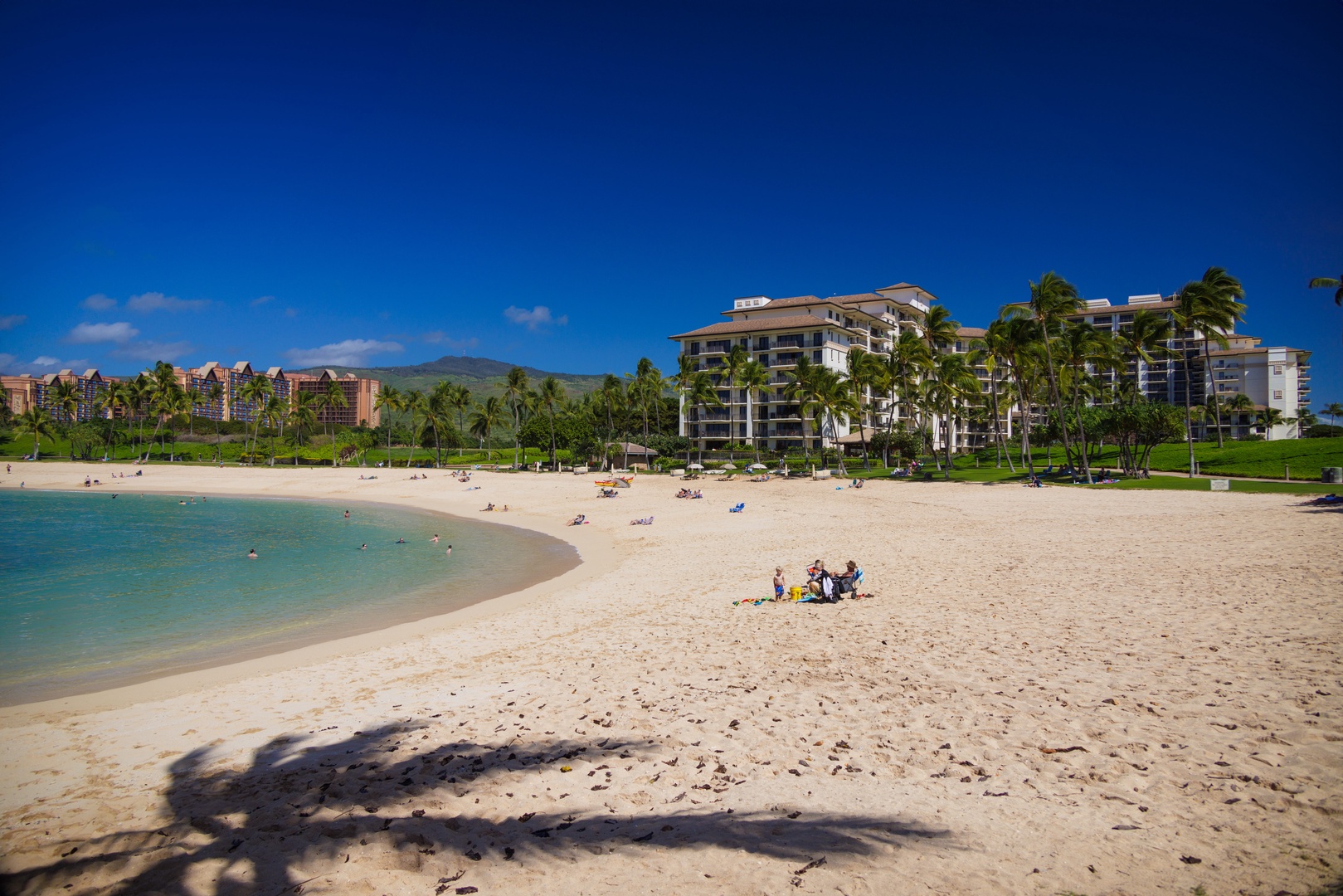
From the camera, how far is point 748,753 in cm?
652

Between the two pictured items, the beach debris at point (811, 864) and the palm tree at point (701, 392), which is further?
the palm tree at point (701, 392)

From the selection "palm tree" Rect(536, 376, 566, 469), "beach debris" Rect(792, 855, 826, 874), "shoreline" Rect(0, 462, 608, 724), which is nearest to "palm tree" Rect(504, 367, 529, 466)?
"palm tree" Rect(536, 376, 566, 469)

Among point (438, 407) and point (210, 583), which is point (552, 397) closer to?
point (438, 407)

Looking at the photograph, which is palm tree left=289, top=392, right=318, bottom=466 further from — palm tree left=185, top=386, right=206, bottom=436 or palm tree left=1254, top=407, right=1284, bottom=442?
palm tree left=1254, top=407, right=1284, bottom=442

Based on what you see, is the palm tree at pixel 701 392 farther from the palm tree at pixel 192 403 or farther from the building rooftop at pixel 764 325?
the palm tree at pixel 192 403

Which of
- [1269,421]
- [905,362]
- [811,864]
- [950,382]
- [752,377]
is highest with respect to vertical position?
[905,362]

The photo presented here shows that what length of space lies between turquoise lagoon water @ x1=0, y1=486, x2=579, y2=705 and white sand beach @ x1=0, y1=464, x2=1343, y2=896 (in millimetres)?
2072

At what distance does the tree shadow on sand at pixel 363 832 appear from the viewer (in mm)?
4848

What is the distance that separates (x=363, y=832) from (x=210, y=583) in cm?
1872

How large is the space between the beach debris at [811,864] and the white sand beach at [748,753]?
0.9 inches

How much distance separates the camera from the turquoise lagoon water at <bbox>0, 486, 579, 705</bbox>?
12.8m

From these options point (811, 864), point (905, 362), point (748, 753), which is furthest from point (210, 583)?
point (905, 362)

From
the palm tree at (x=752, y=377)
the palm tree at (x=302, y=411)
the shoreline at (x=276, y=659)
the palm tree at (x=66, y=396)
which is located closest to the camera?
the shoreline at (x=276, y=659)

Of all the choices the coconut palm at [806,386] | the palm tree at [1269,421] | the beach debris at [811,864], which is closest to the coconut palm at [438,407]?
the coconut palm at [806,386]
